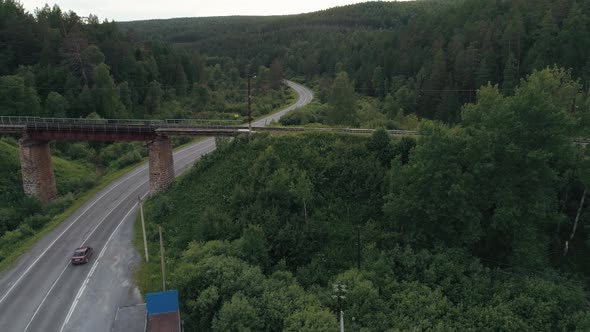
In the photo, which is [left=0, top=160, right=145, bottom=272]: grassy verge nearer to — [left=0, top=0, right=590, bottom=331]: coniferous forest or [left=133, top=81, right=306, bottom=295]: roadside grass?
[left=0, top=0, right=590, bottom=331]: coniferous forest

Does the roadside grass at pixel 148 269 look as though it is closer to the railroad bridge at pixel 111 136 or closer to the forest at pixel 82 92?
the railroad bridge at pixel 111 136

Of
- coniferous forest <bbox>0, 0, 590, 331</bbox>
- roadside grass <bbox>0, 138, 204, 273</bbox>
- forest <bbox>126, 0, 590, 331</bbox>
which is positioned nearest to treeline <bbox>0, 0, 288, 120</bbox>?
roadside grass <bbox>0, 138, 204, 273</bbox>

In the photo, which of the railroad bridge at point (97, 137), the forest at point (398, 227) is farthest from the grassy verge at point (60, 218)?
the forest at point (398, 227)

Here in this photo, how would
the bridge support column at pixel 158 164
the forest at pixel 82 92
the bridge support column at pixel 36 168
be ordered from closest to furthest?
the bridge support column at pixel 158 164 → the bridge support column at pixel 36 168 → the forest at pixel 82 92

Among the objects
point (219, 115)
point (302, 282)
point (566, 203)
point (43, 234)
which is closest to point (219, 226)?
point (302, 282)

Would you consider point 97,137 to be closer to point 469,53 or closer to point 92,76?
point 92,76

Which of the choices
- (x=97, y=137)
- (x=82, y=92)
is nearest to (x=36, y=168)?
(x=97, y=137)
